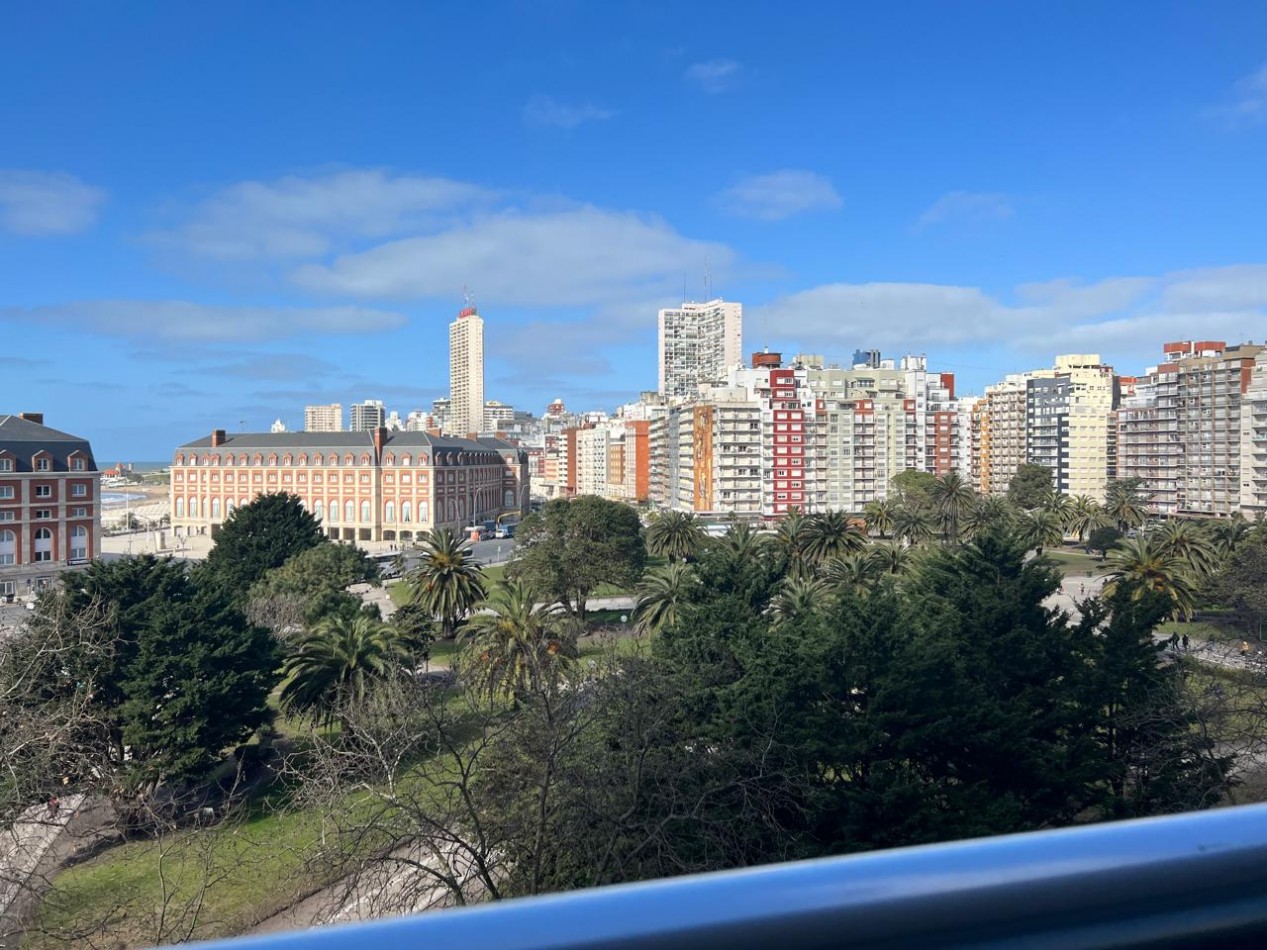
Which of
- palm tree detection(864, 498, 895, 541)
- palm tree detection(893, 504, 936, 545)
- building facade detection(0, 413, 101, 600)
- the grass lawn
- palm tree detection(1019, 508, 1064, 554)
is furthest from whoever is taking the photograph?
palm tree detection(864, 498, 895, 541)

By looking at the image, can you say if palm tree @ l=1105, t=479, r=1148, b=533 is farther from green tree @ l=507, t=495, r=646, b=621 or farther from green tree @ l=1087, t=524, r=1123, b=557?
green tree @ l=507, t=495, r=646, b=621

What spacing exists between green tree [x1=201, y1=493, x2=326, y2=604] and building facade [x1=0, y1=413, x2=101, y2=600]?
7.00m

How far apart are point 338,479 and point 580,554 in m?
36.3

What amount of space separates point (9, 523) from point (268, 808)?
2831cm

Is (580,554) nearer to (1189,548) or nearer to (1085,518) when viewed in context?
(1189,548)

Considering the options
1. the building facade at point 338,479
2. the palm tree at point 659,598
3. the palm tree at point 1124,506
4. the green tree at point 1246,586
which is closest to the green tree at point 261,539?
the palm tree at point 659,598

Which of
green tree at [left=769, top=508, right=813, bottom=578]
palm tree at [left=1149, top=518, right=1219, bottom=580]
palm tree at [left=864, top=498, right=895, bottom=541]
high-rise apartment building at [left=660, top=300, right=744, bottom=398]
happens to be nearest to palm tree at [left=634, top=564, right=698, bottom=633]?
green tree at [left=769, top=508, right=813, bottom=578]

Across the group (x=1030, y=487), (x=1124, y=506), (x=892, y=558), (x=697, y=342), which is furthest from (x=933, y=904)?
(x=697, y=342)

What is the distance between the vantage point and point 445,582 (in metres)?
27.7

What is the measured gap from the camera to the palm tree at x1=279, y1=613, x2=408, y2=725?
19.5 metres

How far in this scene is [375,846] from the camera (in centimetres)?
1018

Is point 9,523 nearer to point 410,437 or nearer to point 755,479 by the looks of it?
point 410,437

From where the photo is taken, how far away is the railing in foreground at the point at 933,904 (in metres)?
0.99

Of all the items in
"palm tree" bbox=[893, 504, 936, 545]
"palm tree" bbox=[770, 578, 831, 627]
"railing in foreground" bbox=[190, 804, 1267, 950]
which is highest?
"railing in foreground" bbox=[190, 804, 1267, 950]
